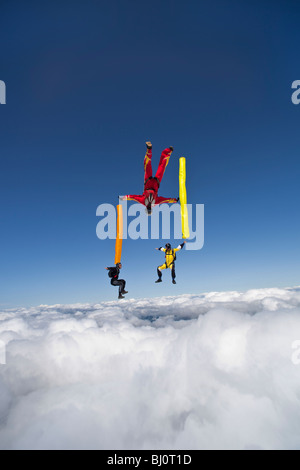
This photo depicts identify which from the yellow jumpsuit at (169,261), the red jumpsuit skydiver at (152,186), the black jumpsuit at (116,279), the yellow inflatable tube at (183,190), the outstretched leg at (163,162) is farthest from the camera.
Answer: the yellow jumpsuit at (169,261)

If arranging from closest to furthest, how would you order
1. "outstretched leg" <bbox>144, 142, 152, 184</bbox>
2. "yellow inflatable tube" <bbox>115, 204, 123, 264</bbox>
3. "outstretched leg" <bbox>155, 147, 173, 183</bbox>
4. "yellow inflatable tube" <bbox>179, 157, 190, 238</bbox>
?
"outstretched leg" <bbox>144, 142, 152, 184</bbox> < "yellow inflatable tube" <bbox>179, 157, 190, 238</bbox> < "yellow inflatable tube" <bbox>115, 204, 123, 264</bbox> < "outstretched leg" <bbox>155, 147, 173, 183</bbox>

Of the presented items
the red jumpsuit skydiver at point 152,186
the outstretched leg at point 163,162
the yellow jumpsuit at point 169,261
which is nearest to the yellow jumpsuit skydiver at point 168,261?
the yellow jumpsuit at point 169,261

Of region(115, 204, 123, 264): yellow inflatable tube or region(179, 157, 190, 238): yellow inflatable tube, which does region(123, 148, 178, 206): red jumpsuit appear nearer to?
region(115, 204, 123, 264): yellow inflatable tube

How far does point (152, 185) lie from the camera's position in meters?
8.97

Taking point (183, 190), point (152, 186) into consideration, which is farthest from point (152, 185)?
point (183, 190)

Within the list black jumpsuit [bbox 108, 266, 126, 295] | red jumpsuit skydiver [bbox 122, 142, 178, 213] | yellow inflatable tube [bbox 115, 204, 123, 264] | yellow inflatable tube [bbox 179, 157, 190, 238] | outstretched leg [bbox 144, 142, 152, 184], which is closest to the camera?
outstretched leg [bbox 144, 142, 152, 184]

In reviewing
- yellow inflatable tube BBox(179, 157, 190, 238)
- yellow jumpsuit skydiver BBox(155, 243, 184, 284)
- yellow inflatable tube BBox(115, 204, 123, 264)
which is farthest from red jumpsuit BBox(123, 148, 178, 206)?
yellow jumpsuit skydiver BBox(155, 243, 184, 284)

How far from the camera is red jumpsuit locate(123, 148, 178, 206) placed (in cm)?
872

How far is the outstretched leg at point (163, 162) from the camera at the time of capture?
861 centimetres

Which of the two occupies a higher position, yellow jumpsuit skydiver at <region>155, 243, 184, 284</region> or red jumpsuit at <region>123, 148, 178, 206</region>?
red jumpsuit at <region>123, 148, 178, 206</region>

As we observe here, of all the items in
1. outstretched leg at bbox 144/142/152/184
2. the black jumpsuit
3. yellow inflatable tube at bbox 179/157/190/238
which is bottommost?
the black jumpsuit

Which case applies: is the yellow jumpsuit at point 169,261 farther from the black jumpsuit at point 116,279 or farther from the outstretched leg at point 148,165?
the outstretched leg at point 148,165
